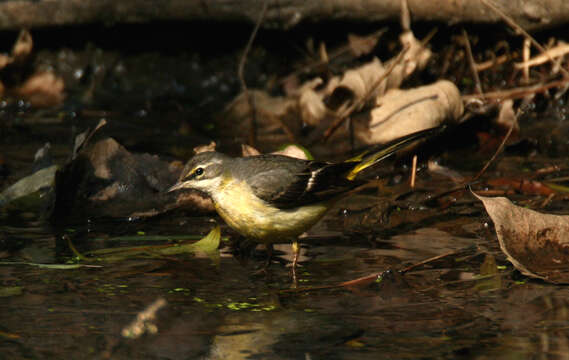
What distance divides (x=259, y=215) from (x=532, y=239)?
164 cm

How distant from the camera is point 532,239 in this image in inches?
175

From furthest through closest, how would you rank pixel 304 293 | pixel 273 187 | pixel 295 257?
1. pixel 273 187
2. pixel 295 257
3. pixel 304 293

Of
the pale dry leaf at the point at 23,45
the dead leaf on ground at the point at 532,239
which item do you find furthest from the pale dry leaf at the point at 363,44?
the dead leaf on ground at the point at 532,239

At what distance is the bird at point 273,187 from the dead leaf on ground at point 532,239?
1271 mm

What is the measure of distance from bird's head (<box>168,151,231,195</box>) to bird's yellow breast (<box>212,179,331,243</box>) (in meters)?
0.11

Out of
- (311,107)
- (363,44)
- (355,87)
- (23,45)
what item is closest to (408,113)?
(355,87)

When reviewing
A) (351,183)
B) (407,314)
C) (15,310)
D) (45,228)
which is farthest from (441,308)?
(45,228)

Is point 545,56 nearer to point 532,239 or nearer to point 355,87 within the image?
point 355,87

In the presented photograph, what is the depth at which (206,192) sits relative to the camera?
18.4 ft

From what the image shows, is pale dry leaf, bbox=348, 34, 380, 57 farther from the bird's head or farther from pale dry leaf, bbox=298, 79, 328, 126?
the bird's head

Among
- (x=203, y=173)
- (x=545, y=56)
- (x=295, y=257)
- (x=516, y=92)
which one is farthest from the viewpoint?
(x=545, y=56)

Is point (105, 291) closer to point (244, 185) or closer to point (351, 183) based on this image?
point (244, 185)

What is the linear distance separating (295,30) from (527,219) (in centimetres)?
488

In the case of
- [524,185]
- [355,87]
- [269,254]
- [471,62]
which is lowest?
[269,254]
